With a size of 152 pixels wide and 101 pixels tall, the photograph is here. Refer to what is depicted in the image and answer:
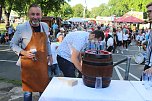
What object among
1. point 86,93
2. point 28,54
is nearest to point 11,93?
point 28,54

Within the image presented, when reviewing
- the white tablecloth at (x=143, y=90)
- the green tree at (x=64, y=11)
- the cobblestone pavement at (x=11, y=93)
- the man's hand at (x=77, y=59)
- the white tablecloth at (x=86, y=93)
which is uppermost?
the green tree at (x=64, y=11)

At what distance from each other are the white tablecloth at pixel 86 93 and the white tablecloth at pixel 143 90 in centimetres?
5

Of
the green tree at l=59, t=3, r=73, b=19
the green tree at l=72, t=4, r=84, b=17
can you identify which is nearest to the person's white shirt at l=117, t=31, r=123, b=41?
the green tree at l=59, t=3, r=73, b=19

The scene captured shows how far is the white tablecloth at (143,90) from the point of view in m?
3.31

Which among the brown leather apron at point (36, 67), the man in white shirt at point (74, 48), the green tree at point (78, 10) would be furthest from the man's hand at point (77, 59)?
the green tree at point (78, 10)

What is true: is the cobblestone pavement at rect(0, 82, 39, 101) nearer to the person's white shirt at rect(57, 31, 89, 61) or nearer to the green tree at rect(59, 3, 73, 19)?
the person's white shirt at rect(57, 31, 89, 61)

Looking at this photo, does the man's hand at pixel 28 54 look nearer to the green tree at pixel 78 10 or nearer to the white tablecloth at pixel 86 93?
the white tablecloth at pixel 86 93

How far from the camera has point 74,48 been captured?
438 cm

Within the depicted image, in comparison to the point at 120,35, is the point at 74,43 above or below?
above

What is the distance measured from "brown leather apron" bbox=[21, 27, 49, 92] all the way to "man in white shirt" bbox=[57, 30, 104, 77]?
1.33 ft

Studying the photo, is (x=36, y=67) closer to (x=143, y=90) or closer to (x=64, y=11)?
(x=143, y=90)

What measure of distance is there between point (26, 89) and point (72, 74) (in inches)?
40.7

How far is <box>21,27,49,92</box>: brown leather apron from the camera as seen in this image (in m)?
4.39

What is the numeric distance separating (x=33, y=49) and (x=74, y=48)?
22.0 inches
